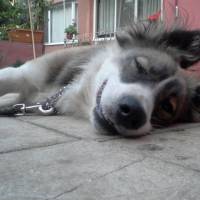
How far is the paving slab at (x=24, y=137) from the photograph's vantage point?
227 centimetres

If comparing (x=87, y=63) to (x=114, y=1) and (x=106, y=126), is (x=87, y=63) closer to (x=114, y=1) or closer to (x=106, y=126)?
(x=106, y=126)

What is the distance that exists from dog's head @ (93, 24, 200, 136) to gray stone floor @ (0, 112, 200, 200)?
12cm

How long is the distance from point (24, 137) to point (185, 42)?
1387 mm

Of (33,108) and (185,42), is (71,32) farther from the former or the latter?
(185,42)

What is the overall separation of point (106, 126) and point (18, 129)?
0.53 m

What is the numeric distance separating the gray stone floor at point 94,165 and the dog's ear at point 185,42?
63cm

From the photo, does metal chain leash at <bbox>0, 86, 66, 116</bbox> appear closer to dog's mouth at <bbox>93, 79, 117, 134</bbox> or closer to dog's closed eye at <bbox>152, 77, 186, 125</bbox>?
dog's mouth at <bbox>93, 79, 117, 134</bbox>

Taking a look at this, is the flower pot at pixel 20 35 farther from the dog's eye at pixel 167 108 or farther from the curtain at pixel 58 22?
the dog's eye at pixel 167 108

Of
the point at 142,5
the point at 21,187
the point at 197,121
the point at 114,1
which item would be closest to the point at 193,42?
the point at 197,121

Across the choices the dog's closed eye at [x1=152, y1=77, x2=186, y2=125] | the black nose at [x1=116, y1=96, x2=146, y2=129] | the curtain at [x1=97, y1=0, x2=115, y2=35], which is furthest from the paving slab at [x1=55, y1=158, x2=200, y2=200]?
the curtain at [x1=97, y1=0, x2=115, y2=35]

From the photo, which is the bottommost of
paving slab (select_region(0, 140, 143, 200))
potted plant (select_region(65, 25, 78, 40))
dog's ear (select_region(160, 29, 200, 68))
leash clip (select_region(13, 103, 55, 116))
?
leash clip (select_region(13, 103, 55, 116))

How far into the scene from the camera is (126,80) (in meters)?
2.73

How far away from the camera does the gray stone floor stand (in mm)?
1564

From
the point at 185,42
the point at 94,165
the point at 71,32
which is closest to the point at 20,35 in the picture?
the point at 71,32
